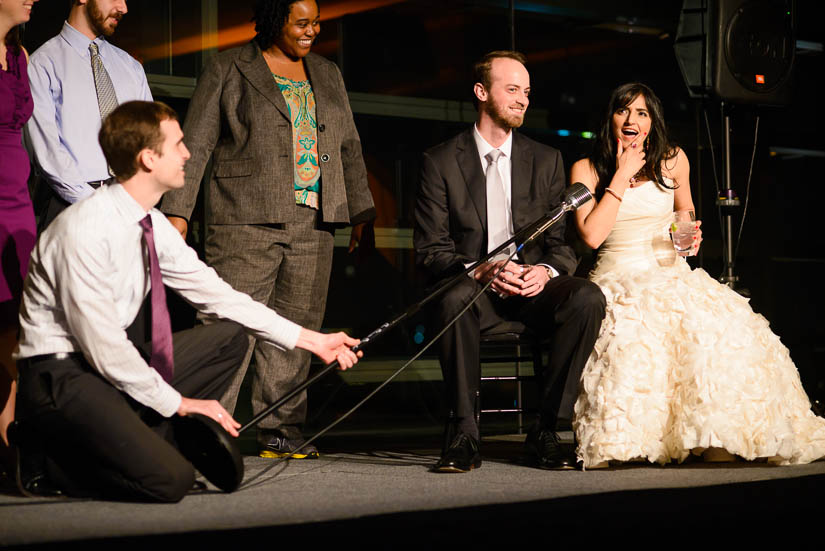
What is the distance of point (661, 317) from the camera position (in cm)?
338

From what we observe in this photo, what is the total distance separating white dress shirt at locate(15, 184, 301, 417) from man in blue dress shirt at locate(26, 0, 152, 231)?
55cm

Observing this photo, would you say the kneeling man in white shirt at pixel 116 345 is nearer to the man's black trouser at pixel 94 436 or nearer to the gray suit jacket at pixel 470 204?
the man's black trouser at pixel 94 436

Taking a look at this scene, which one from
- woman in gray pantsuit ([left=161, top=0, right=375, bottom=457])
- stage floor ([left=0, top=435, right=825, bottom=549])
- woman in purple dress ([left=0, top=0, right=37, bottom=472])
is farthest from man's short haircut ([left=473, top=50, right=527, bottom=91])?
woman in purple dress ([left=0, top=0, right=37, bottom=472])

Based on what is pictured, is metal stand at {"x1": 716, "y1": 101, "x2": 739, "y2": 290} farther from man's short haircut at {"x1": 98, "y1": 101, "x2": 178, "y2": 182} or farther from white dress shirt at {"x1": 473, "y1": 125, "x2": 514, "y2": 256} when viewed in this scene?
man's short haircut at {"x1": 98, "y1": 101, "x2": 178, "y2": 182}

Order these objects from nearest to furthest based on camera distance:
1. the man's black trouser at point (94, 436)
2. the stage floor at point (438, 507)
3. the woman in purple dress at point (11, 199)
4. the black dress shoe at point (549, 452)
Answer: the stage floor at point (438, 507) < the man's black trouser at point (94, 436) < the woman in purple dress at point (11, 199) < the black dress shoe at point (549, 452)

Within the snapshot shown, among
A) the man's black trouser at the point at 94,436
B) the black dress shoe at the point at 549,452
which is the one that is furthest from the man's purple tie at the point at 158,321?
the black dress shoe at the point at 549,452

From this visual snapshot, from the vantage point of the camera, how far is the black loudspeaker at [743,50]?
4438 millimetres

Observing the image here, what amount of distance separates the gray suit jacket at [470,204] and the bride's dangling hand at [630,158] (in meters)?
0.24

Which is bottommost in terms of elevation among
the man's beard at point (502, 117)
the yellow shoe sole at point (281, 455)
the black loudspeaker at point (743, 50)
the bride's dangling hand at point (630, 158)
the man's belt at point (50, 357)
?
the yellow shoe sole at point (281, 455)

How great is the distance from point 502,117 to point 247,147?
94 centimetres

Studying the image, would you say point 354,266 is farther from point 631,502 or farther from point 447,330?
point 631,502

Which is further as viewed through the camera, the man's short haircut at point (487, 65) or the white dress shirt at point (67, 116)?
the man's short haircut at point (487, 65)

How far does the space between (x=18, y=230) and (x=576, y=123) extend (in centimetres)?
314

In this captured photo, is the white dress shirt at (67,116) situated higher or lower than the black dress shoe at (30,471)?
higher
